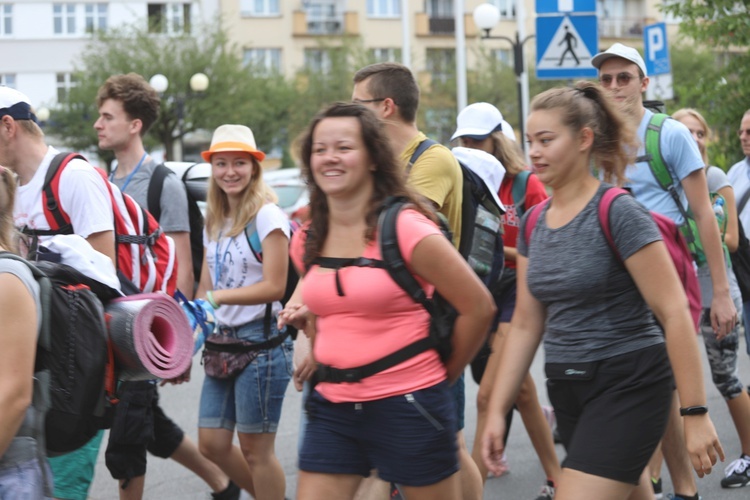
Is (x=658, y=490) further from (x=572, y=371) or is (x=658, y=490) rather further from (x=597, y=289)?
(x=597, y=289)

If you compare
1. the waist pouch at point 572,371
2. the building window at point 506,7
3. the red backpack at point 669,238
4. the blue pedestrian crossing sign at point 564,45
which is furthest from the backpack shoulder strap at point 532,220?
the building window at point 506,7

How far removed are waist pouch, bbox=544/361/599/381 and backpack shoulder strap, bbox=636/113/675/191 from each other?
5.92 feet

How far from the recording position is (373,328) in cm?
362

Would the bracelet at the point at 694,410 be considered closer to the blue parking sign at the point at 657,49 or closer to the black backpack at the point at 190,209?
the black backpack at the point at 190,209

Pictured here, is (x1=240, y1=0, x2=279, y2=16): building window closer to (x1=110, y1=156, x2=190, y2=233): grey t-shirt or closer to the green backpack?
(x1=110, y1=156, x2=190, y2=233): grey t-shirt

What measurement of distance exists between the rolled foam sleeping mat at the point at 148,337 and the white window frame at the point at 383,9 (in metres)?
59.5

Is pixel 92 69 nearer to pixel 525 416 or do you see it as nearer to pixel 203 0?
pixel 203 0

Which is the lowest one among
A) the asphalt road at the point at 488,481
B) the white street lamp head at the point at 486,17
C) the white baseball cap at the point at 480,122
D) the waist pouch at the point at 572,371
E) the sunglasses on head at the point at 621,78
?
the asphalt road at the point at 488,481

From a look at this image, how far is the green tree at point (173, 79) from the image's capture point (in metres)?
44.7

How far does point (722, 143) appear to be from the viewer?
45.5 feet

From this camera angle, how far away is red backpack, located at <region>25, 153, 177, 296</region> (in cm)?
479

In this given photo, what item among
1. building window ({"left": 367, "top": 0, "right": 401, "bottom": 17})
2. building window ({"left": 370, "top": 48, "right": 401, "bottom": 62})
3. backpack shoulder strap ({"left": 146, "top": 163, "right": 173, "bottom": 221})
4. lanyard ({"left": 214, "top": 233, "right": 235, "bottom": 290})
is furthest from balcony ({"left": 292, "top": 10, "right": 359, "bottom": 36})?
lanyard ({"left": 214, "top": 233, "right": 235, "bottom": 290})

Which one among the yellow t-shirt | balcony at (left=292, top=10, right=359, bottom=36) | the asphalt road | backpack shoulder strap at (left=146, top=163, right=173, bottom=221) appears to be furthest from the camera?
balcony at (left=292, top=10, right=359, bottom=36)

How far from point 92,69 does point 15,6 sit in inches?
580
